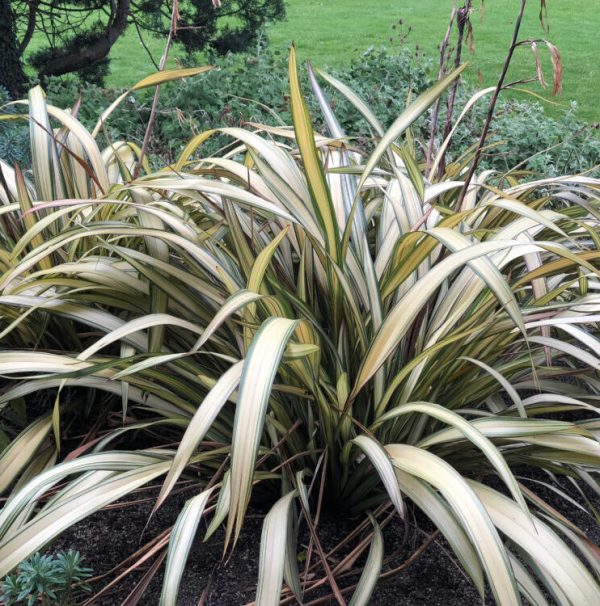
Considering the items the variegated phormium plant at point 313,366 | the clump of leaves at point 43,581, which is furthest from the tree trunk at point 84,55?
the clump of leaves at point 43,581

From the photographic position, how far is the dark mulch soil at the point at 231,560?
1384 mm

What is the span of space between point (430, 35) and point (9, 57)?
26.8ft

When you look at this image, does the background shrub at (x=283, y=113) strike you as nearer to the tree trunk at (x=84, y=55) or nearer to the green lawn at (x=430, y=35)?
the tree trunk at (x=84, y=55)

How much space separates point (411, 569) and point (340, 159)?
991 millimetres

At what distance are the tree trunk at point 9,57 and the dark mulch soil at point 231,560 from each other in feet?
12.7

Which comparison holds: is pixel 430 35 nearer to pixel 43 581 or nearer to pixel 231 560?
pixel 231 560

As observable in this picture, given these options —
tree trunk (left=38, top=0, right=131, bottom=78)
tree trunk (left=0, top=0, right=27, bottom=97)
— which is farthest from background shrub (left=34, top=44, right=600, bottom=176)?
tree trunk (left=38, top=0, right=131, bottom=78)

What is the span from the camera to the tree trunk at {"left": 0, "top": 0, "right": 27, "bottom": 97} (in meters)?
4.62

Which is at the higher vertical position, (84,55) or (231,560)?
(84,55)

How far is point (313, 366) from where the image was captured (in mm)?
1354

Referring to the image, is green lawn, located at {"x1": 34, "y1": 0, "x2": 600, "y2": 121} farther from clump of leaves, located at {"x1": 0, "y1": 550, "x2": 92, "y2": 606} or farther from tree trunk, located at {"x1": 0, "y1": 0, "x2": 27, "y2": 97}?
clump of leaves, located at {"x1": 0, "y1": 550, "x2": 92, "y2": 606}

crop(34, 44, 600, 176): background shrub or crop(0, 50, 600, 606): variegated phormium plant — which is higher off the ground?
crop(0, 50, 600, 606): variegated phormium plant

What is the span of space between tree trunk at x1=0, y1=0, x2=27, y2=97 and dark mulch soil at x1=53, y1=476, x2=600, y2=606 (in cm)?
387

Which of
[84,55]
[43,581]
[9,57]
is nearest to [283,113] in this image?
[9,57]
